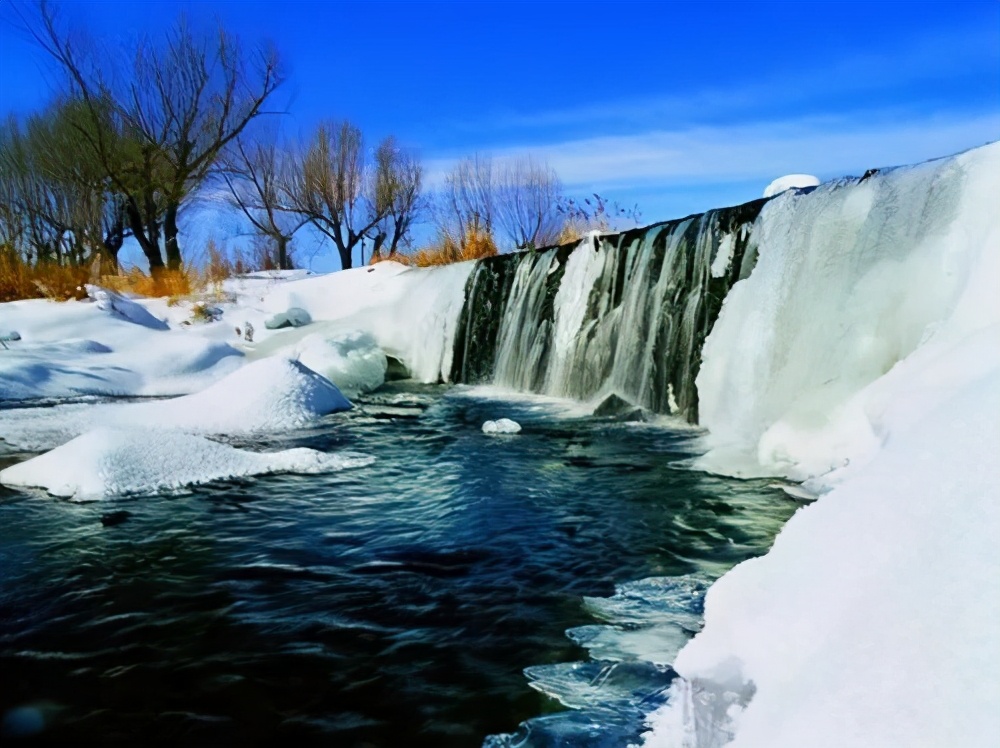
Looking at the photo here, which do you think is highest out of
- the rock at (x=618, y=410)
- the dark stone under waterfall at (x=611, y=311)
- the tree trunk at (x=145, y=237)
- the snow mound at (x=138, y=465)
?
the tree trunk at (x=145, y=237)

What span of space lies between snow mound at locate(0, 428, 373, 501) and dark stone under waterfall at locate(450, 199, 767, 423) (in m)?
3.13

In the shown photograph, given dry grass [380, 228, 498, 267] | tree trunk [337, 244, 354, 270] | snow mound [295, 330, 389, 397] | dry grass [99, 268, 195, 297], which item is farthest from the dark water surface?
tree trunk [337, 244, 354, 270]

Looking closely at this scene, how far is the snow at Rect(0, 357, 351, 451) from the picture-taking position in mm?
5621

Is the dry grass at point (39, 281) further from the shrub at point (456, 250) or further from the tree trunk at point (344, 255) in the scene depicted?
the tree trunk at point (344, 255)

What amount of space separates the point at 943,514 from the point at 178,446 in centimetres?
405

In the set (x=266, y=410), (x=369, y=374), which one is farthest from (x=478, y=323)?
(x=266, y=410)

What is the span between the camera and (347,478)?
4289mm

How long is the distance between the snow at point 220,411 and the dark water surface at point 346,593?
1.85m

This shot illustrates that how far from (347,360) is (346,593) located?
701 cm

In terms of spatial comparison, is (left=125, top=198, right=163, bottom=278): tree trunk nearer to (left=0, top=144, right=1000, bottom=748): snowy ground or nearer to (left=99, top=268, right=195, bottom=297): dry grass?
(left=99, top=268, right=195, bottom=297): dry grass

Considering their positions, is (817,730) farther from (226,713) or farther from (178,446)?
(178,446)

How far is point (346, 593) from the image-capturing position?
8.36ft

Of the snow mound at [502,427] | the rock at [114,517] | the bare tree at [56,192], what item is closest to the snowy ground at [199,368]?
the rock at [114,517]

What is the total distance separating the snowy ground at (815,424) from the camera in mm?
1253
